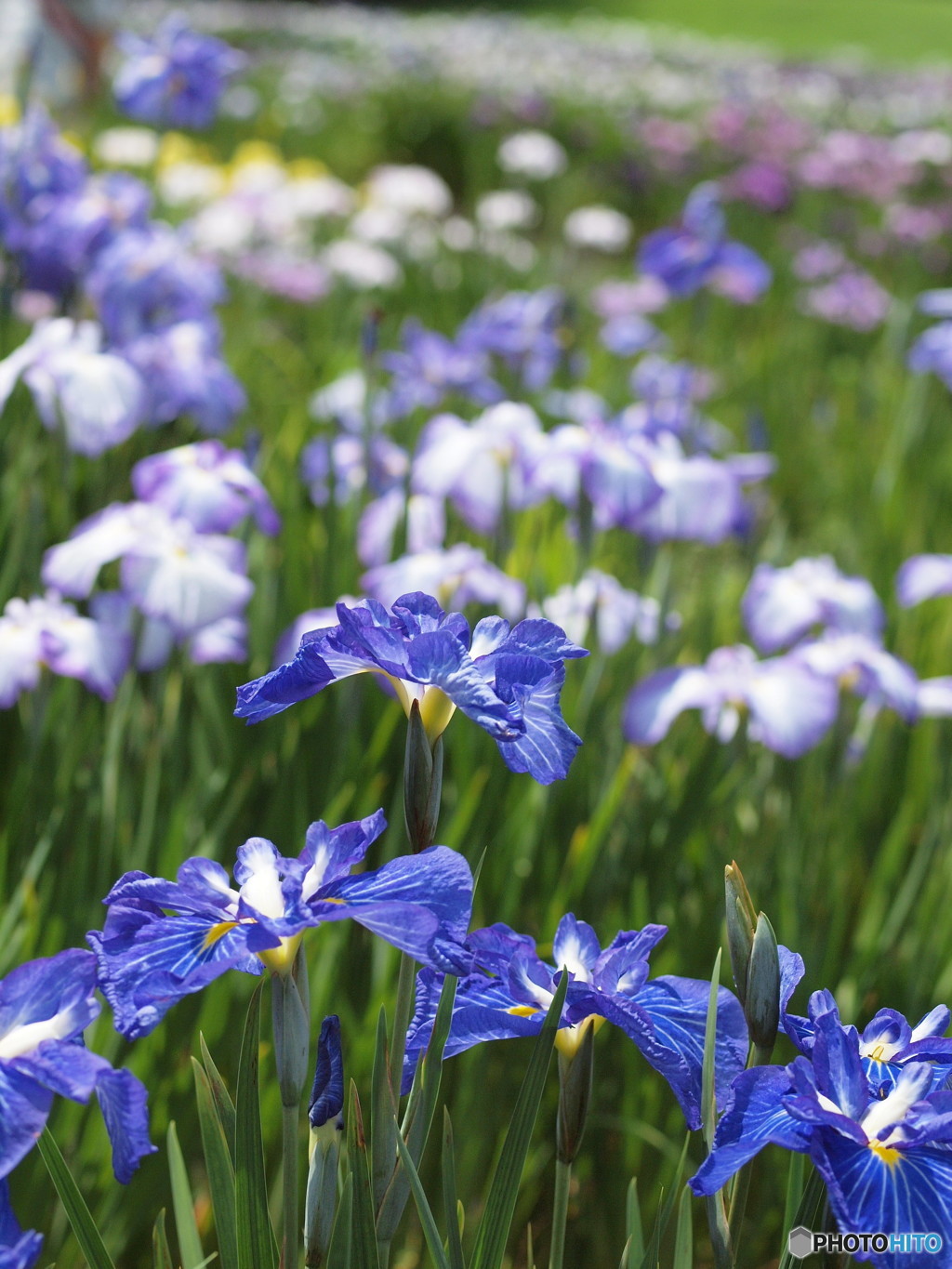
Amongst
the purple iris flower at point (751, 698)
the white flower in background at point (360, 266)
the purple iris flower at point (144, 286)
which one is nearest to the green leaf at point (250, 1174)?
the purple iris flower at point (751, 698)

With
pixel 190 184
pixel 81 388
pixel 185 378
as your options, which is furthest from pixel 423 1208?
pixel 190 184

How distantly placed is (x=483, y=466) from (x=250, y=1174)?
3.88 ft

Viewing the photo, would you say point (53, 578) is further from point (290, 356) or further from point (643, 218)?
point (643, 218)

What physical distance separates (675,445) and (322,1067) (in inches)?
53.6

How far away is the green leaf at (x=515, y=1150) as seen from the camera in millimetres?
564

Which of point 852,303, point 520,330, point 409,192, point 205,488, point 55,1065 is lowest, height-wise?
point 852,303

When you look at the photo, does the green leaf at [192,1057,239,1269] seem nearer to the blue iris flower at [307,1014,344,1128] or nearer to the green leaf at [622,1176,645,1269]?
the blue iris flower at [307,1014,344,1128]

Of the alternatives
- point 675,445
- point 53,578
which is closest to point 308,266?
point 675,445

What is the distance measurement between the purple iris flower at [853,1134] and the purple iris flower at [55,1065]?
0.84 ft

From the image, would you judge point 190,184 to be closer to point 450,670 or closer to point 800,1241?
point 450,670

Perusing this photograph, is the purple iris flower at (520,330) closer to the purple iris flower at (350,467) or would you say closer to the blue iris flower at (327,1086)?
the purple iris flower at (350,467)

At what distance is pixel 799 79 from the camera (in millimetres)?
14109

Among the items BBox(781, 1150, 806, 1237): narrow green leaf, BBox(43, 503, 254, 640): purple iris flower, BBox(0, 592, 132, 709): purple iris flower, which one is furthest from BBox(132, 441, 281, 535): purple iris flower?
BBox(781, 1150, 806, 1237): narrow green leaf

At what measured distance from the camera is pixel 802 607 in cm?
158
